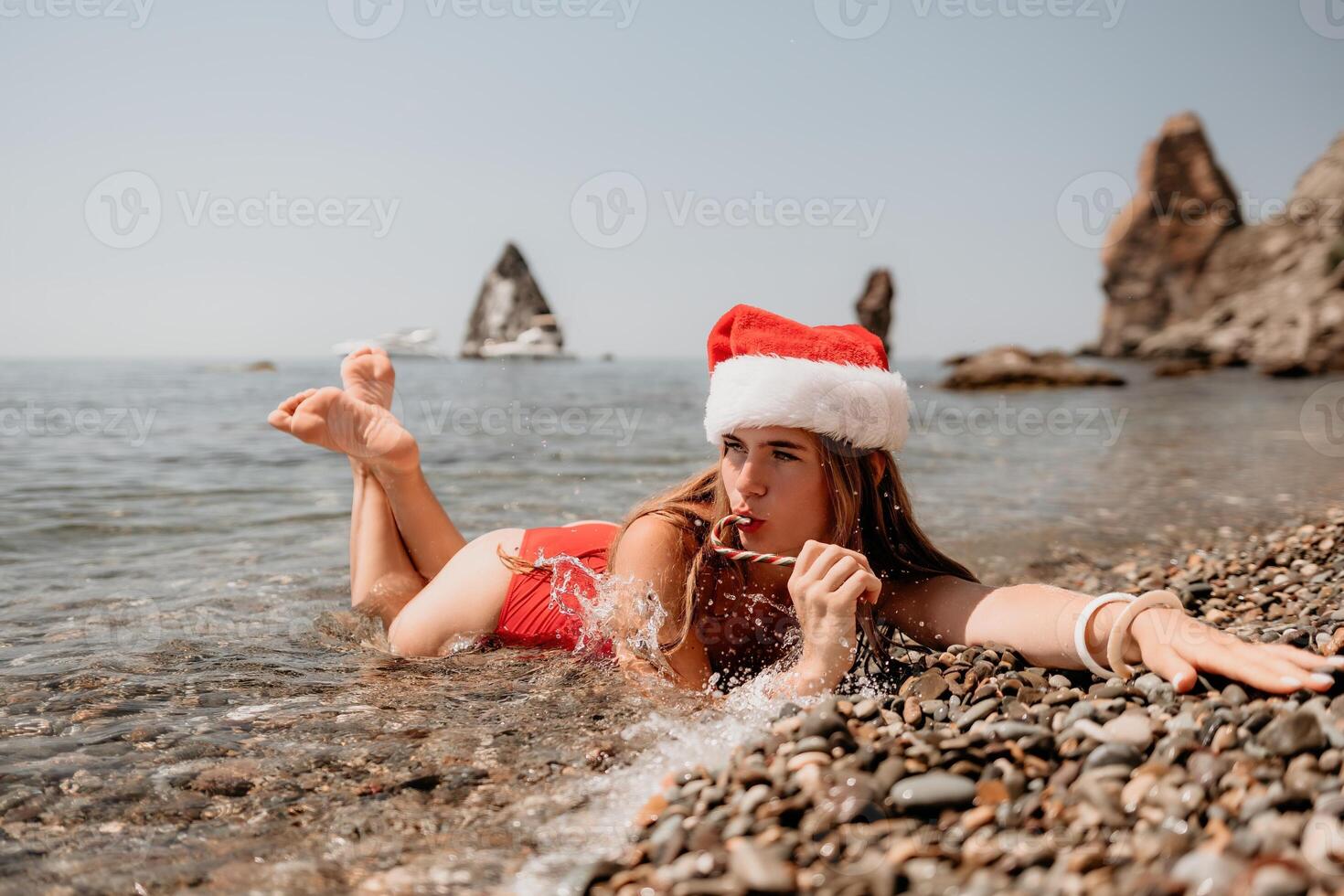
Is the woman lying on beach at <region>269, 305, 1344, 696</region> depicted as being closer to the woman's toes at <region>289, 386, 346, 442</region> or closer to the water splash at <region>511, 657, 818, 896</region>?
the water splash at <region>511, 657, 818, 896</region>

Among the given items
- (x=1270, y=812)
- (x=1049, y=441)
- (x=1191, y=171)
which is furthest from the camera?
(x=1191, y=171)

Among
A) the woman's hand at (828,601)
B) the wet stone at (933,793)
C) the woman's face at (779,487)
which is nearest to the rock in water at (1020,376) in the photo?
the woman's face at (779,487)

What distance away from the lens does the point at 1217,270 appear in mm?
74125

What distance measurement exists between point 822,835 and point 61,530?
760 cm

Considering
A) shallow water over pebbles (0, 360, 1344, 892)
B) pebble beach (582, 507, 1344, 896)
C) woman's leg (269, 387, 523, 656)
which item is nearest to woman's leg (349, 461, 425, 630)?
woman's leg (269, 387, 523, 656)

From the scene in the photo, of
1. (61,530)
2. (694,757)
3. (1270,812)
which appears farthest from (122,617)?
(1270,812)

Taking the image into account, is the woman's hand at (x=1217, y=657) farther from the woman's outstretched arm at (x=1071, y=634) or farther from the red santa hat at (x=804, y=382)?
the red santa hat at (x=804, y=382)

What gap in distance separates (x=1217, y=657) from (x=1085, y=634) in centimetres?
44

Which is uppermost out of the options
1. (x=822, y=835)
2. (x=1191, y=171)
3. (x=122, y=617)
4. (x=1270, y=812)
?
(x=1191, y=171)

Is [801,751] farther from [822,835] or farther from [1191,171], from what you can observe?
[1191,171]

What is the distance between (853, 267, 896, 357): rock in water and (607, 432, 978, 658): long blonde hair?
6386 cm

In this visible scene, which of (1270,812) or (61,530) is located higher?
(1270,812)

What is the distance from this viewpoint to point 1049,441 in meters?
16.4

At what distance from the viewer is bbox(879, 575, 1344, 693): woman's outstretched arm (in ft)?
8.65
